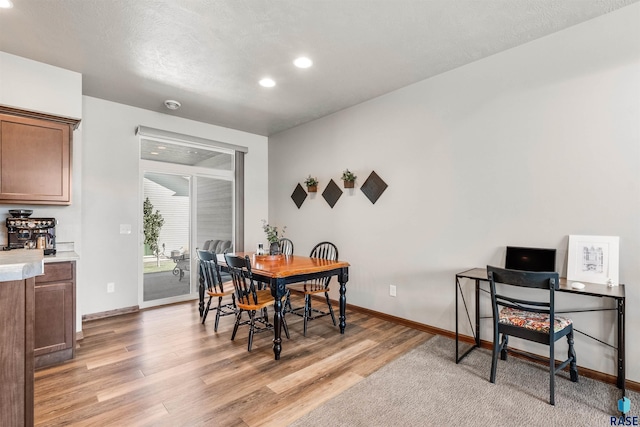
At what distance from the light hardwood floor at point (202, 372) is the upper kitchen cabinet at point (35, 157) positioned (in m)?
1.54

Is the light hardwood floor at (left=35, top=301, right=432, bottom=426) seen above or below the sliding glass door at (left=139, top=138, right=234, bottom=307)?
below

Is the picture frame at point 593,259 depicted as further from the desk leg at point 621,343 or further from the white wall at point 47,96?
the white wall at point 47,96

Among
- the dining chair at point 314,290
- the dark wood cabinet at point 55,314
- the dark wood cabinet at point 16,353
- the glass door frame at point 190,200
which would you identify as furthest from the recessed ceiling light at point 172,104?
the dark wood cabinet at point 16,353

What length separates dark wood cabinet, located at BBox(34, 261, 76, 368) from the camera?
264cm

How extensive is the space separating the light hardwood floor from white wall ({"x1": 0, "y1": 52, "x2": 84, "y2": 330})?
830 millimetres

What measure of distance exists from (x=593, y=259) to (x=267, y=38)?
3.11m

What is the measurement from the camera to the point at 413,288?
358 cm

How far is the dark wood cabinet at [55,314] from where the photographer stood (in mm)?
2643

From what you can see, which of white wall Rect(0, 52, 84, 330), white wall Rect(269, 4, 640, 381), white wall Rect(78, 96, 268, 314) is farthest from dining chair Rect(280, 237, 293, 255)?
white wall Rect(0, 52, 84, 330)

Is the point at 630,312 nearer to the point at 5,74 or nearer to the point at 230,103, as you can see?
the point at 230,103

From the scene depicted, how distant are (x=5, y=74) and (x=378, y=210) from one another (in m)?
3.93

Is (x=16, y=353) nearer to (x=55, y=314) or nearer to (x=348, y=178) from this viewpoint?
(x=55, y=314)

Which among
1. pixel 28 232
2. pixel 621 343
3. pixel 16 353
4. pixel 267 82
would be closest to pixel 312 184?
pixel 267 82

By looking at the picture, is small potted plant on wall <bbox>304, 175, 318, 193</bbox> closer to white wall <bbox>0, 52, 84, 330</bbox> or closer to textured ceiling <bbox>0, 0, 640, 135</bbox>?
textured ceiling <bbox>0, 0, 640, 135</bbox>
